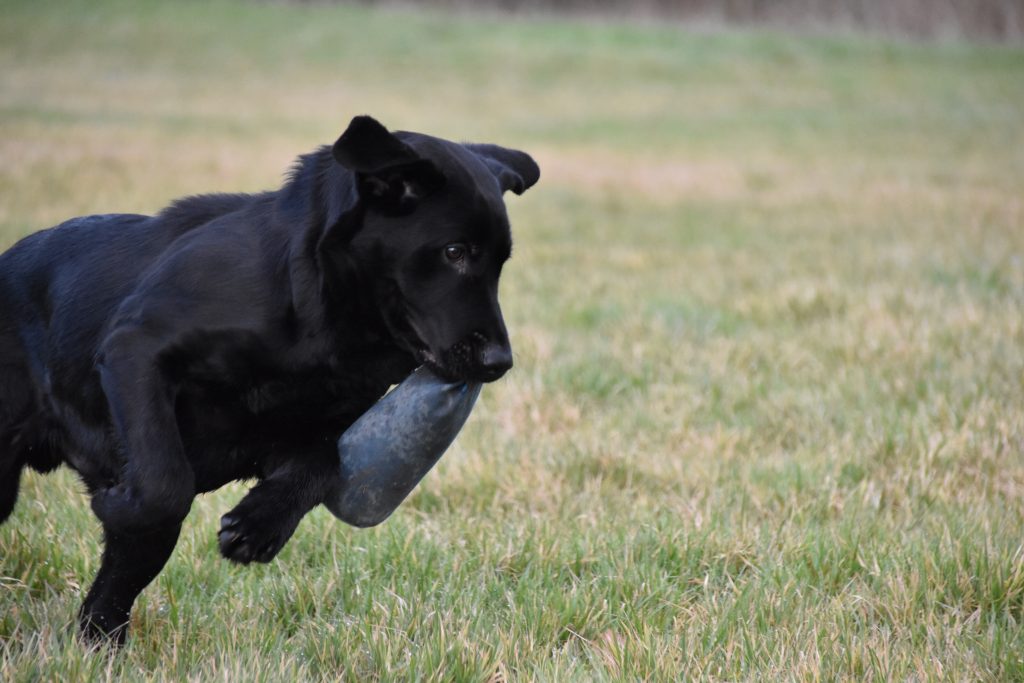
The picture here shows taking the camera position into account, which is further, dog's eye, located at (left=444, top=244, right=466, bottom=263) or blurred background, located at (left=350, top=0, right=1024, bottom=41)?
blurred background, located at (left=350, top=0, right=1024, bottom=41)

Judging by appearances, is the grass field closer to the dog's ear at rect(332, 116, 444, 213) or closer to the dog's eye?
the dog's eye

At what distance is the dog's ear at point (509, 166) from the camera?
125 inches

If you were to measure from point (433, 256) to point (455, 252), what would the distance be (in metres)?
0.06

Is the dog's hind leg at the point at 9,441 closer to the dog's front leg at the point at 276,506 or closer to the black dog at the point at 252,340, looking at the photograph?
the black dog at the point at 252,340

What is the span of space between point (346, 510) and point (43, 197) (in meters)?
8.26

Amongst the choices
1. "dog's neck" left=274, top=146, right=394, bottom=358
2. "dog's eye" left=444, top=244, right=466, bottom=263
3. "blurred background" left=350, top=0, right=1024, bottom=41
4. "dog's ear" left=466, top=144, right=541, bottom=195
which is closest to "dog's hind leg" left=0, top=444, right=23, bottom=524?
"dog's neck" left=274, top=146, right=394, bottom=358

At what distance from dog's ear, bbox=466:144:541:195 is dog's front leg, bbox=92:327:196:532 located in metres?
Answer: 1.07

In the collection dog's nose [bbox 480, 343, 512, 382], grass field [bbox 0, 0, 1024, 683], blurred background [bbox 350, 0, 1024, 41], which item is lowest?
grass field [bbox 0, 0, 1024, 683]

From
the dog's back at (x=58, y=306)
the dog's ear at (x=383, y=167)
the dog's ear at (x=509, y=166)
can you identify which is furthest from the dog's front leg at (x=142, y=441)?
the dog's ear at (x=509, y=166)

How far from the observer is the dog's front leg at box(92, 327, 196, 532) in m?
2.54

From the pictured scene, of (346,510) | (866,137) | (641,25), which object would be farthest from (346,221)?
(641,25)

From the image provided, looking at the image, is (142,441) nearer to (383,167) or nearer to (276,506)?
(276,506)

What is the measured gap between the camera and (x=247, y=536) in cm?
261

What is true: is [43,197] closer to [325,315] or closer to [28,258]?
[28,258]
